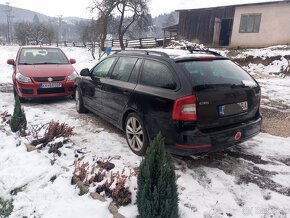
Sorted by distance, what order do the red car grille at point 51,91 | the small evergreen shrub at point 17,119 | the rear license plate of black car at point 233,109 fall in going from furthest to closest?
the red car grille at point 51,91 → the small evergreen shrub at point 17,119 → the rear license plate of black car at point 233,109

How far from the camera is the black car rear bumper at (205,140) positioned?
356cm

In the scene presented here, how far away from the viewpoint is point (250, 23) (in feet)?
69.6

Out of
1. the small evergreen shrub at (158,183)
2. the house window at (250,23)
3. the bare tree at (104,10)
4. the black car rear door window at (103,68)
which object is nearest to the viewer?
the small evergreen shrub at (158,183)

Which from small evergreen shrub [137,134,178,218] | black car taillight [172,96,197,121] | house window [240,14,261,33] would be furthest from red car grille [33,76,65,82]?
house window [240,14,261,33]

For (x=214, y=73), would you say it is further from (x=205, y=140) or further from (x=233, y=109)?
(x=205, y=140)

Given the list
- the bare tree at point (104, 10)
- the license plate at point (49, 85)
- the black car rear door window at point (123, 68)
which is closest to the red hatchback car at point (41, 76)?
the license plate at point (49, 85)

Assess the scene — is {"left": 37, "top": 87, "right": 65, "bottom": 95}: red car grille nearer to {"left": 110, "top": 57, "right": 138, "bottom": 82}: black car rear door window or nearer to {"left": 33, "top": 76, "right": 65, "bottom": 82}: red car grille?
{"left": 33, "top": 76, "right": 65, "bottom": 82}: red car grille

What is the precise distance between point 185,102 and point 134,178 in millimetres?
1224

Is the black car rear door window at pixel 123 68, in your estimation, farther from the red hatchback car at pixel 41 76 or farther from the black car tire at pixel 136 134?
the red hatchback car at pixel 41 76

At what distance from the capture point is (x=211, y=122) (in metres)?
3.63

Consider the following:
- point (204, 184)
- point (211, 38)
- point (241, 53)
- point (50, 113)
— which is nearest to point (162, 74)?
point (204, 184)

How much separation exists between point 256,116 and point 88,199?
2800mm

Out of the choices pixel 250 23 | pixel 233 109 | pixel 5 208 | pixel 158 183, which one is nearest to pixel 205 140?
pixel 233 109

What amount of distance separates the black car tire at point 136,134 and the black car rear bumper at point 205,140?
60cm
